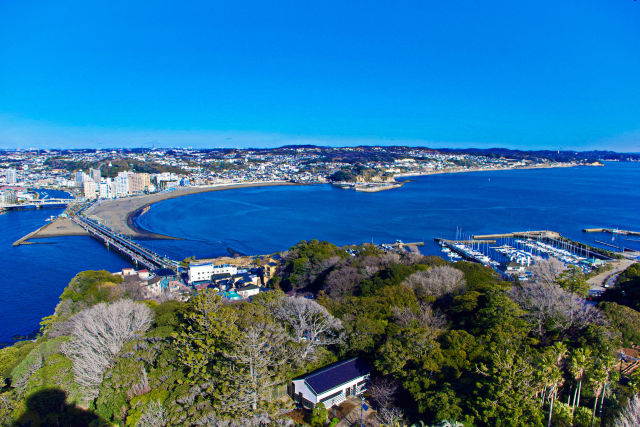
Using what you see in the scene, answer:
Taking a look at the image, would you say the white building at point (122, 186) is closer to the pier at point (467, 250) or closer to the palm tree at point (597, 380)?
the pier at point (467, 250)

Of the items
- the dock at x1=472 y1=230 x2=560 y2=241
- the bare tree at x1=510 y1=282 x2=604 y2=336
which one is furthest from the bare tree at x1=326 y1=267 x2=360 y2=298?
the dock at x1=472 y1=230 x2=560 y2=241

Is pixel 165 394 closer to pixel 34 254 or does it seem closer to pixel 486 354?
pixel 486 354

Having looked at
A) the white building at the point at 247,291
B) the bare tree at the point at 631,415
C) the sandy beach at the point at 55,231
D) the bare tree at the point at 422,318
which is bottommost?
the sandy beach at the point at 55,231

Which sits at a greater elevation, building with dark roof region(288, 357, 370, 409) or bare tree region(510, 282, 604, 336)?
bare tree region(510, 282, 604, 336)

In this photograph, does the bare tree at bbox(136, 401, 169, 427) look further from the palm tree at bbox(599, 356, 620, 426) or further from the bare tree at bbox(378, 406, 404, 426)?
the palm tree at bbox(599, 356, 620, 426)

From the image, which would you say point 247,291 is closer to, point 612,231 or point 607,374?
point 607,374

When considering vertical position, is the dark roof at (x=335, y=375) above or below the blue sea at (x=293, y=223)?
above

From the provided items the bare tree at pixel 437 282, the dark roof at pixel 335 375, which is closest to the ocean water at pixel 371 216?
the bare tree at pixel 437 282

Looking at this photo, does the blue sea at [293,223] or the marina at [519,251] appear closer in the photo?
the blue sea at [293,223]
